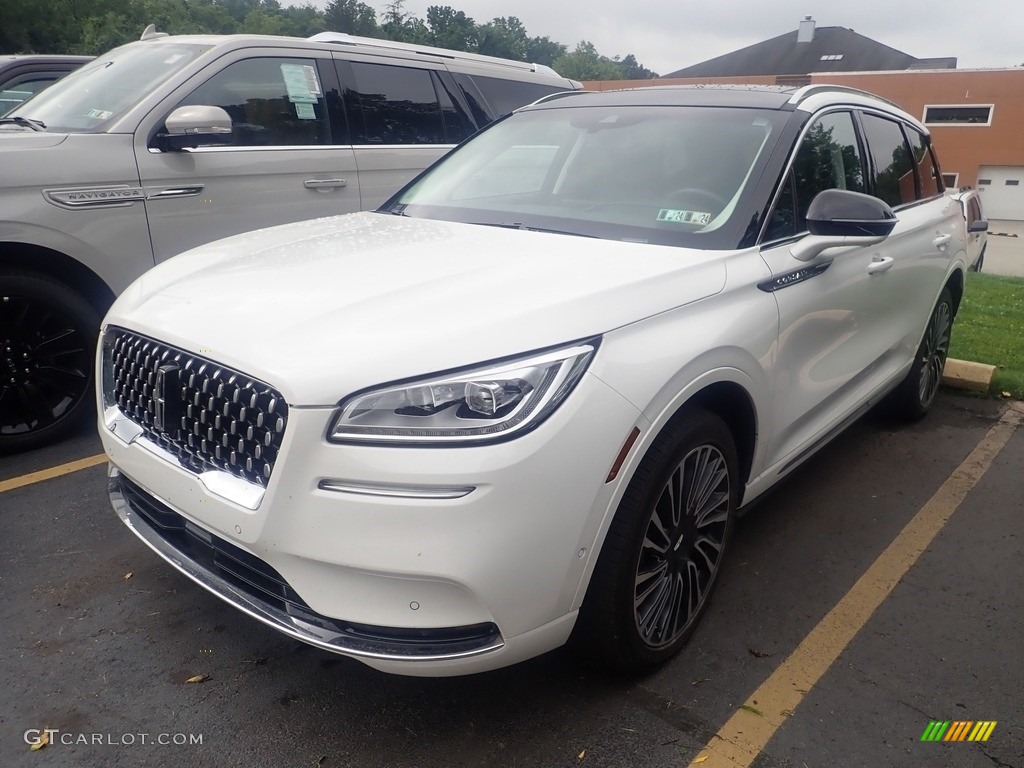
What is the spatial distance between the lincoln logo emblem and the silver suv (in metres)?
2.16

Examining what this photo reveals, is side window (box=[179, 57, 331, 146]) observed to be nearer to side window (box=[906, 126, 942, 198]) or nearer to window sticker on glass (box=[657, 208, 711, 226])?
window sticker on glass (box=[657, 208, 711, 226])

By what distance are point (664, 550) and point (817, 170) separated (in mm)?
1784

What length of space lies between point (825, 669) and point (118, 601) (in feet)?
7.92

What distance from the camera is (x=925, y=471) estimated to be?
4.29 m

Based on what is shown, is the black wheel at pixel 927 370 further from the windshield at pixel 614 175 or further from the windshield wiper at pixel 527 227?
the windshield wiper at pixel 527 227

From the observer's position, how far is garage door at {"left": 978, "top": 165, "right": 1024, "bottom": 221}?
35.6 meters

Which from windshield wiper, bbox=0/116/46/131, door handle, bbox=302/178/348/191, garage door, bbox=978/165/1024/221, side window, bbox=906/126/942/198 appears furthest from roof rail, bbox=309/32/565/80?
garage door, bbox=978/165/1024/221

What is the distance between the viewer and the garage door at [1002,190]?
35.6 meters

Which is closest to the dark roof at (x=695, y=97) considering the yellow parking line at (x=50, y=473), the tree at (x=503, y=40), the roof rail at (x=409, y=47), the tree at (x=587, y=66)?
the roof rail at (x=409, y=47)

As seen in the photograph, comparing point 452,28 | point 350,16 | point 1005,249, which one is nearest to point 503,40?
point 452,28

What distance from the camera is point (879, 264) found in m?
3.55

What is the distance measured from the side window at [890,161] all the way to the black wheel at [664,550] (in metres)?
2.06

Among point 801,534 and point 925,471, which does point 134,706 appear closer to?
point 801,534

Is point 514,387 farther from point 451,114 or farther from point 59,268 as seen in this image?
point 451,114
